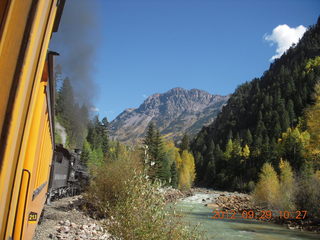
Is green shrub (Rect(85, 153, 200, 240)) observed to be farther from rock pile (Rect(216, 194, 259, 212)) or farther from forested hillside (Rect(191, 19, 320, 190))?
forested hillside (Rect(191, 19, 320, 190))

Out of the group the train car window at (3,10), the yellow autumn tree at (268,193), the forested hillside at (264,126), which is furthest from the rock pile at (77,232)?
the forested hillside at (264,126)

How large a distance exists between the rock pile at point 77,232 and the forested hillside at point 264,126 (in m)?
50.6

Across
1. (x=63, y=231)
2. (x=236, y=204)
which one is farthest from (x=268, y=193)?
(x=63, y=231)

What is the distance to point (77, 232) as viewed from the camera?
10.6 meters

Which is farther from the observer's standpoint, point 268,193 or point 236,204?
point 236,204

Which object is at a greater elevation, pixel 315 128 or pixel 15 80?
pixel 315 128

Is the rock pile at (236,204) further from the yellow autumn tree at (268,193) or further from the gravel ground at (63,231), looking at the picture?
the gravel ground at (63,231)

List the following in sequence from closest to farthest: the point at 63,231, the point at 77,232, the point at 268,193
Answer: the point at 63,231 < the point at 77,232 < the point at 268,193

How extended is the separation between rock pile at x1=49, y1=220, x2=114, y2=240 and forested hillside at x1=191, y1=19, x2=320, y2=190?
50591 millimetres

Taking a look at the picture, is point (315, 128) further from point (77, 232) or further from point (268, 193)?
point (268, 193)

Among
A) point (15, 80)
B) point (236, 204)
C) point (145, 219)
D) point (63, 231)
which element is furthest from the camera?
point (236, 204)

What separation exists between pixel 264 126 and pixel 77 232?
89282 mm

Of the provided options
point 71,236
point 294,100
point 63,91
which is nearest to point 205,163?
point 294,100

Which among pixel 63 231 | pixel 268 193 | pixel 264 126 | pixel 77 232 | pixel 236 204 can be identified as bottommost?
pixel 236 204
